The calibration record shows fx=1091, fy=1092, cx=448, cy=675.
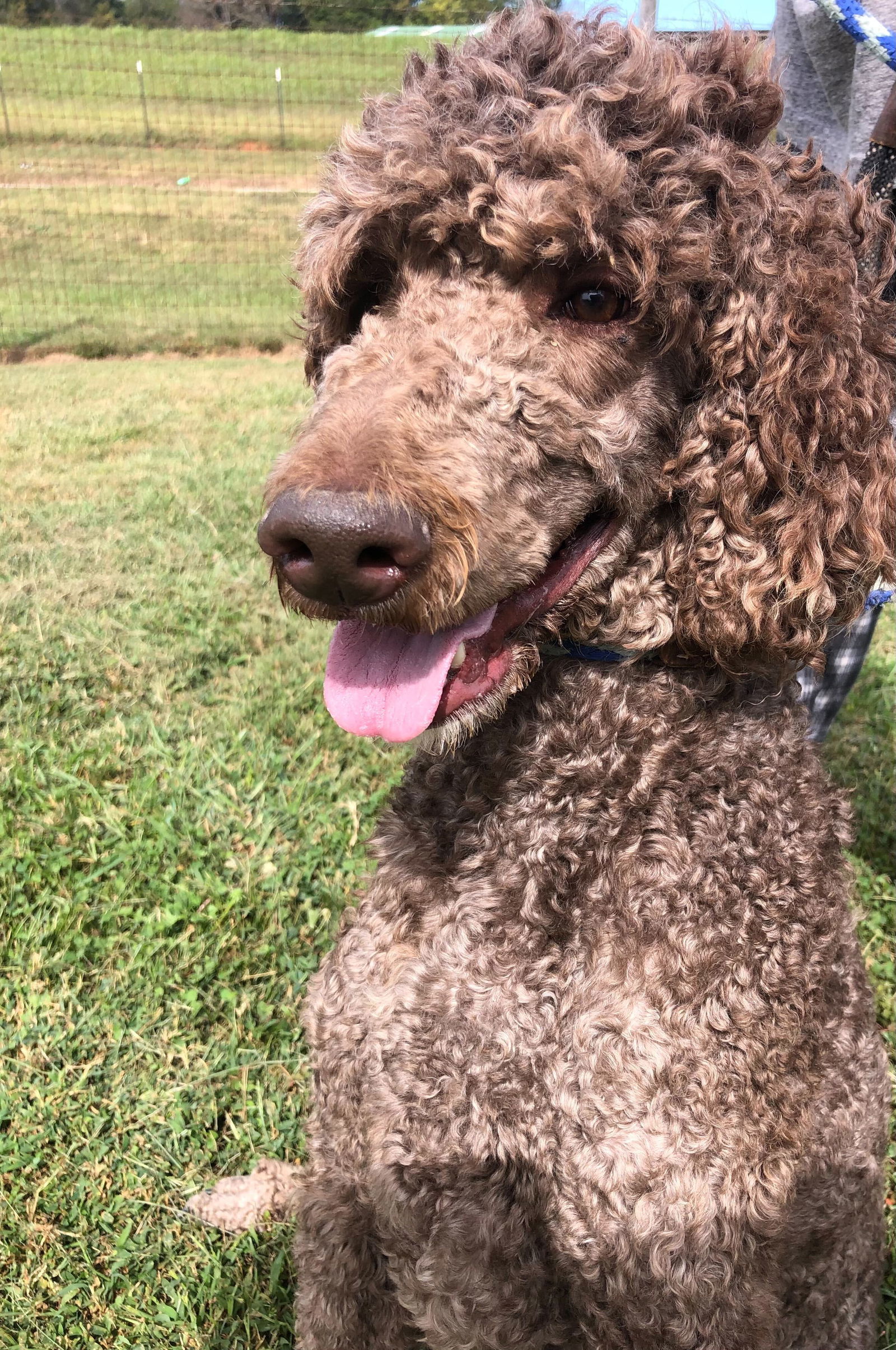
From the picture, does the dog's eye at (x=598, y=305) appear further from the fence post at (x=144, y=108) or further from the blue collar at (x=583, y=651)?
the fence post at (x=144, y=108)

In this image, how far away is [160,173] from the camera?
15.8 m

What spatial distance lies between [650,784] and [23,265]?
12.5 m

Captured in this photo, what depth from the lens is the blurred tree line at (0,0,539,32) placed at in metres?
10.5

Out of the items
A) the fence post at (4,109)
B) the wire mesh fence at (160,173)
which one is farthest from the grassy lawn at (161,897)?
the fence post at (4,109)

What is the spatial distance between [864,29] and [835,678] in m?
1.61

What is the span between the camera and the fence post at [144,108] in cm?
1499

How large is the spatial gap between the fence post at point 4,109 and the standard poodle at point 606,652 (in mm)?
15812

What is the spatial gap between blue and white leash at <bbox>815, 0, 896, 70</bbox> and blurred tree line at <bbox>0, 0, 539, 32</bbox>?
338 centimetres

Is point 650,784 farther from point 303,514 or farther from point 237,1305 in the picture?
point 237,1305

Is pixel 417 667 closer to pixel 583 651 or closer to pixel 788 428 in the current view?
pixel 583 651

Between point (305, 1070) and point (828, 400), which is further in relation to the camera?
point (305, 1070)

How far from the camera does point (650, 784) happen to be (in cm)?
168

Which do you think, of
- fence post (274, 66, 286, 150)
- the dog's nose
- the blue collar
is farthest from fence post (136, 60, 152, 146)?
the dog's nose

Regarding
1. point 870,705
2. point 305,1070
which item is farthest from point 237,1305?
point 870,705
